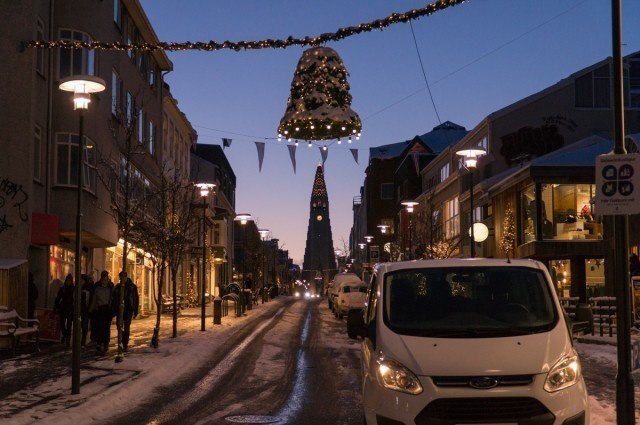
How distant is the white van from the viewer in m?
7.00

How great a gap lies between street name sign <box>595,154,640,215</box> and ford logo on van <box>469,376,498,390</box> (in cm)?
304

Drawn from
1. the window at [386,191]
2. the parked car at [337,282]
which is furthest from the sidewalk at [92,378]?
the window at [386,191]

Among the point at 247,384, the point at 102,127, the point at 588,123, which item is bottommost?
the point at 247,384

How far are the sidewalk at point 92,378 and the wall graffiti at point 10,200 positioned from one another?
332cm

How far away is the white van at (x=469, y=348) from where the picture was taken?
700 cm

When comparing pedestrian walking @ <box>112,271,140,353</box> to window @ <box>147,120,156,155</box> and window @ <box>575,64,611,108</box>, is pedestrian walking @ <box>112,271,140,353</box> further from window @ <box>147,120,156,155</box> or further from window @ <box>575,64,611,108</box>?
window @ <box>575,64,611,108</box>

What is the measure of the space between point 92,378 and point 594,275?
28.1 meters

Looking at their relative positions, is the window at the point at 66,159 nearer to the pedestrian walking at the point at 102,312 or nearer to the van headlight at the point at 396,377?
the pedestrian walking at the point at 102,312

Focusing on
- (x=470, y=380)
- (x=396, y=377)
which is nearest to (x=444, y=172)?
(x=396, y=377)

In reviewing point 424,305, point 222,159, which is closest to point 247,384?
point 424,305

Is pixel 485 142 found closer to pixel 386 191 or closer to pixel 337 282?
pixel 337 282

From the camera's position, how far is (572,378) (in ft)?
23.8

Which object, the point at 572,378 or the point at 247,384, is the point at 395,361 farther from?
the point at 247,384

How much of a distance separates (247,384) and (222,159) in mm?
67548
